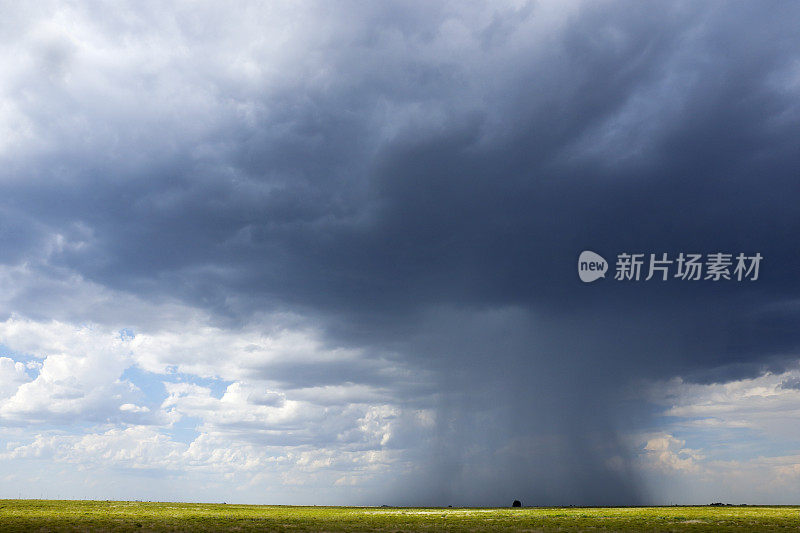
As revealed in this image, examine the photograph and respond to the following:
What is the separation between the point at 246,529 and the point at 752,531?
66.7 metres

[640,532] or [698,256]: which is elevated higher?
[698,256]

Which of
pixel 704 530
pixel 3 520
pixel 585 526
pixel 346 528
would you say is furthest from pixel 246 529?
pixel 704 530

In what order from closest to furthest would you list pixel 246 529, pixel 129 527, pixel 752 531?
pixel 752 531
pixel 129 527
pixel 246 529

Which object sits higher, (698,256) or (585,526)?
(698,256)

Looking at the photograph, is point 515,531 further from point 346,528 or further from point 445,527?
point 346,528

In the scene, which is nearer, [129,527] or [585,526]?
[129,527]

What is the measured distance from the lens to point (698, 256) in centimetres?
8331

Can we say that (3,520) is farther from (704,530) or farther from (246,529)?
(704,530)

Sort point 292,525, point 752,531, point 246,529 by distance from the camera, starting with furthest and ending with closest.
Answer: point 292,525 → point 246,529 → point 752,531

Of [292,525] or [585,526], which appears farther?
[292,525]

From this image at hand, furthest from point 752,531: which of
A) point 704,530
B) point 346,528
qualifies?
point 346,528

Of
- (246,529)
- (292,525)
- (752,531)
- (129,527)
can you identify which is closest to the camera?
(752,531)

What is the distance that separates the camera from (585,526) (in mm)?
75750

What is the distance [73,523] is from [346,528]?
3832cm
